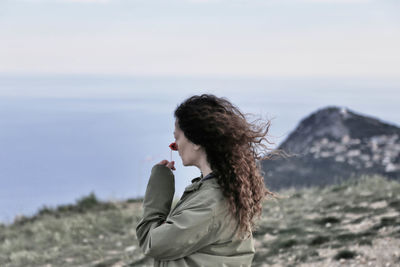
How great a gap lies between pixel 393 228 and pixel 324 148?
29.1ft

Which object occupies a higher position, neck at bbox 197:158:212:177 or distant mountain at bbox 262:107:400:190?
neck at bbox 197:158:212:177

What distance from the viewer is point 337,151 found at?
14102 mm

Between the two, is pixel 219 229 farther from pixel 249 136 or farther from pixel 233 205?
pixel 249 136

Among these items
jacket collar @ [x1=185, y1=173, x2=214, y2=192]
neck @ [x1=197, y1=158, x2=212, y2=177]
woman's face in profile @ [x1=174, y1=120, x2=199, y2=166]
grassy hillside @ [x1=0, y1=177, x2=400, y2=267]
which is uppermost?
woman's face in profile @ [x1=174, y1=120, x2=199, y2=166]

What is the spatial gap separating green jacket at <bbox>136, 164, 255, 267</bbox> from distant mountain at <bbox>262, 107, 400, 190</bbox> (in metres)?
10.0

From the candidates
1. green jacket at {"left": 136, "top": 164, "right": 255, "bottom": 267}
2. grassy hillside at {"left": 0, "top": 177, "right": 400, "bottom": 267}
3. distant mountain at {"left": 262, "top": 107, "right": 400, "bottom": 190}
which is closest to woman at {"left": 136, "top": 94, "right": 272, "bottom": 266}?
green jacket at {"left": 136, "top": 164, "right": 255, "bottom": 267}

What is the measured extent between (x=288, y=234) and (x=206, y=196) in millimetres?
4735

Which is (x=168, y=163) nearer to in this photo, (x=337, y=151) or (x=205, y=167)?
(x=205, y=167)

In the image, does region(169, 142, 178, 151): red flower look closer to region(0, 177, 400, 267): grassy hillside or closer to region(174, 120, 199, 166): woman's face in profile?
region(174, 120, 199, 166): woman's face in profile

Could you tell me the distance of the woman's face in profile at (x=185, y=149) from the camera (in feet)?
7.68

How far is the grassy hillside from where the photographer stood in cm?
554

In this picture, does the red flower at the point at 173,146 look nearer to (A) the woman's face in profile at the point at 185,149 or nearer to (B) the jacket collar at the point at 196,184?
(A) the woman's face in profile at the point at 185,149

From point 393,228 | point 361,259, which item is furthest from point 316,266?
point 393,228

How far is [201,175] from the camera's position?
2.44 metres
